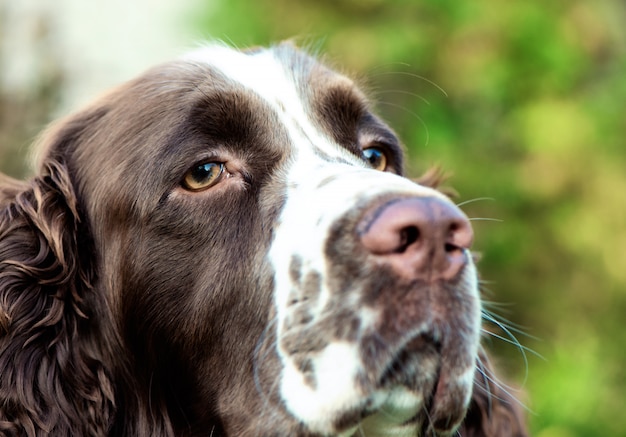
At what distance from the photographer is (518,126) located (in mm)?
8172

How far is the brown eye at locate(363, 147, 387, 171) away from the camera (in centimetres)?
332

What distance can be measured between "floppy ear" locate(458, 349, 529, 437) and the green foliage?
4167mm

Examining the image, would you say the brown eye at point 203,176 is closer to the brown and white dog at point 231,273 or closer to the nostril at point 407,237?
the brown and white dog at point 231,273

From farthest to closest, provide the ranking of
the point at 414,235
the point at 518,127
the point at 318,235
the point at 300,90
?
the point at 518,127, the point at 300,90, the point at 318,235, the point at 414,235

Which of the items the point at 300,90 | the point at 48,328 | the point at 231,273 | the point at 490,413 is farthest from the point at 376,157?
the point at 48,328

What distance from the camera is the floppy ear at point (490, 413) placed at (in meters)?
3.50

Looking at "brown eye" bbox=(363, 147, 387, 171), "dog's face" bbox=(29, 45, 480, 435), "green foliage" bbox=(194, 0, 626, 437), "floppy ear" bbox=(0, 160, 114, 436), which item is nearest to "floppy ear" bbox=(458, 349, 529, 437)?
"brown eye" bbox=(363, 147, 387, 171)

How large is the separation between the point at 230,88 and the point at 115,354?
0.96m

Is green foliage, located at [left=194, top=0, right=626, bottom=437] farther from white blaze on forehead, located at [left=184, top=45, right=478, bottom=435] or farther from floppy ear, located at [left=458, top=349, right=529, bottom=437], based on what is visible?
white blaze on forehead, located at [left=184, top=45, right=478, bottom=435]

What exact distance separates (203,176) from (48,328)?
Result: 0.71 metres

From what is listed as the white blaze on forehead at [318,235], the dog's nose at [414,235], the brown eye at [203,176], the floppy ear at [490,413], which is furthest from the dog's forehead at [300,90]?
the floppy ear at [490,413]

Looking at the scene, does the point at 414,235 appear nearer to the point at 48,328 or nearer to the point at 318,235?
the point at 318,235

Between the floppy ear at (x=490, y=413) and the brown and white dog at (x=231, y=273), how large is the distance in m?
0.65

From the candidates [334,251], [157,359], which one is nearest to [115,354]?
[157,359]
